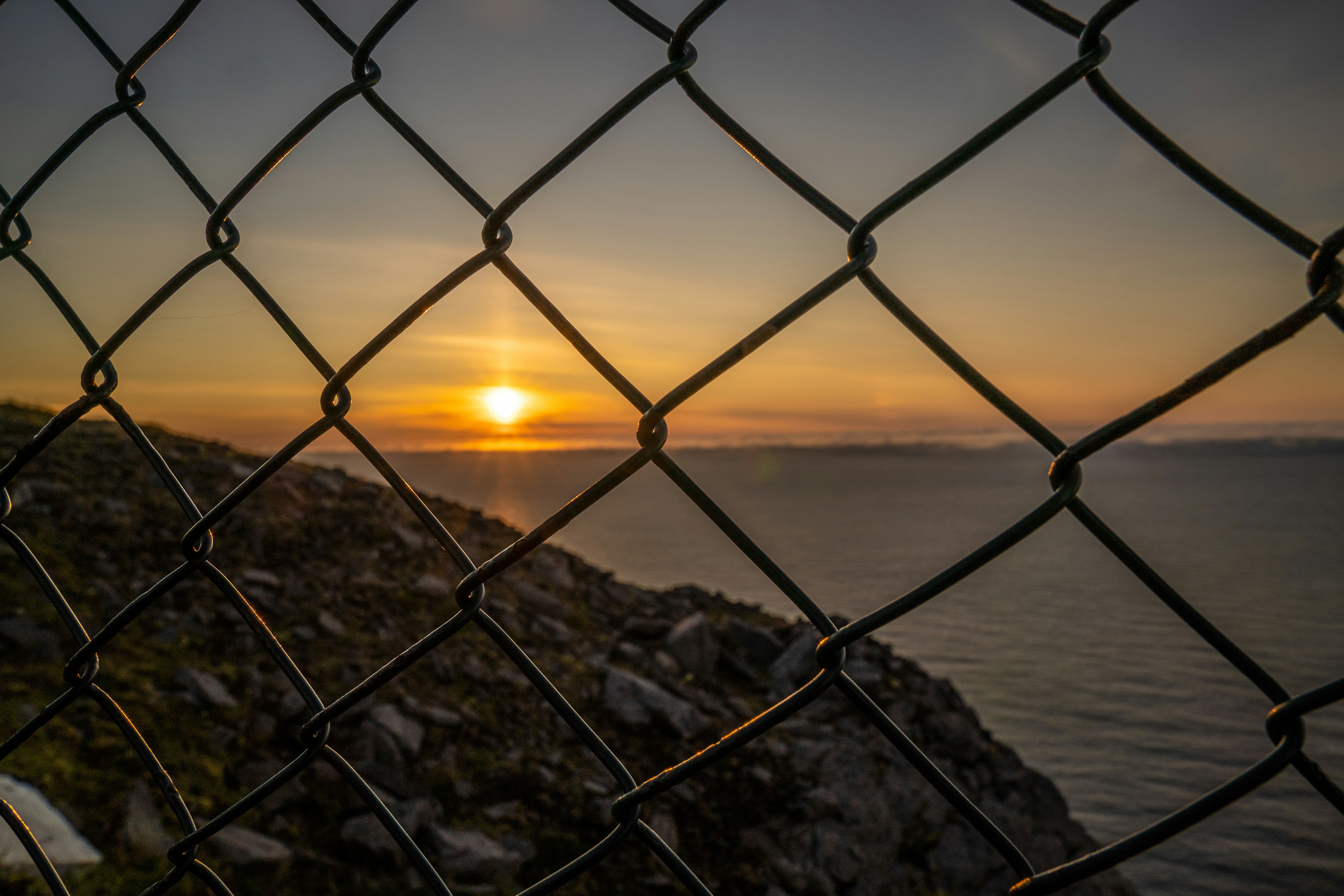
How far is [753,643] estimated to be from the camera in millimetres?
7027

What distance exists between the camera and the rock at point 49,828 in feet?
8.17

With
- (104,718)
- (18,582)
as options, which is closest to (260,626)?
(104,718)

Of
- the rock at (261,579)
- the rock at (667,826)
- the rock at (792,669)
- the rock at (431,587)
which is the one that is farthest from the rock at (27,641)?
the rock at (792,669)

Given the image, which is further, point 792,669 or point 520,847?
point 792,669

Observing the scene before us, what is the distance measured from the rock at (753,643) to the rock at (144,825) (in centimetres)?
466

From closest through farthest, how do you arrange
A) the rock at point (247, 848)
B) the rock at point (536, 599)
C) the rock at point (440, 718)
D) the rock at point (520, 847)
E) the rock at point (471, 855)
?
1. the rock at point (247, 848)
2. the rock at point (471, 855)
3. the rock at point (520, 847)
4. the rock at point (440, 718)
5. the rock at point (536, 599)

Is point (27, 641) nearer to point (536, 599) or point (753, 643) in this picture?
point (536, 599)

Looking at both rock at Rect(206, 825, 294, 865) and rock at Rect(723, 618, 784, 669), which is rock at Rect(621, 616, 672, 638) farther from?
rock at Rect(206, 825, 294, 865)

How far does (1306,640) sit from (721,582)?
16.9 metres

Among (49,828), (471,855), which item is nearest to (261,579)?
(471,855)

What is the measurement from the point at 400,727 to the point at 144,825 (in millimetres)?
1568

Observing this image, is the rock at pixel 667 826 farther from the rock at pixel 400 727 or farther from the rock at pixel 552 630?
the rock at pixel 552 630

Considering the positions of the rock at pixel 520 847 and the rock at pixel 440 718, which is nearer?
the rock at pixel 520 847

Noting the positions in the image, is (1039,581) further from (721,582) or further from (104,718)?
(104,718)
